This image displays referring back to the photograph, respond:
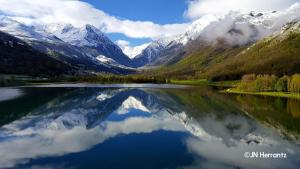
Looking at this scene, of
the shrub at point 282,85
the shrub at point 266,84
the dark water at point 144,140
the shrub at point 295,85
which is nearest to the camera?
the dark water at point 144,140

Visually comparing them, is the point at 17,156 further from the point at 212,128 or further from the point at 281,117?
the point at 281,117

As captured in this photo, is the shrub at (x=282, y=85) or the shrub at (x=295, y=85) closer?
the shrub at (x=295, y=85)

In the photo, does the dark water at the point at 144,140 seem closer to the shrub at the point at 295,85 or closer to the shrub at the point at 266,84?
the shrub at the point at 295,85

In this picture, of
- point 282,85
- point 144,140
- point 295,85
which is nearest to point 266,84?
point 282,85

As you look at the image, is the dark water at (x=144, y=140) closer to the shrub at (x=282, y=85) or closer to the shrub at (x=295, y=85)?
the shrub at (x=295, y=85)

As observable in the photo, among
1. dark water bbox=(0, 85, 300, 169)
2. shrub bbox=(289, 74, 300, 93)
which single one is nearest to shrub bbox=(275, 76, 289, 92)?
shrub bbox=(289, 74, 300, 93)

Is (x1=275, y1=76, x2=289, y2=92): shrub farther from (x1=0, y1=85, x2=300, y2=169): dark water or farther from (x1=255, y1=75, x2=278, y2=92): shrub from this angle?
(x1=0, y1=85, x2=300, y2=169): dark water

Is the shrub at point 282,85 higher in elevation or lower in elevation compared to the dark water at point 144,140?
higher

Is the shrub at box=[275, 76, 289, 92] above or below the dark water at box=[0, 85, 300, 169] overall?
above

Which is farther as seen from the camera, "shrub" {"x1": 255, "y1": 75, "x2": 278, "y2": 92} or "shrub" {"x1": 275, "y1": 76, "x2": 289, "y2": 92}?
"shrub" {"x1": 255, "y1": 75, "x2": 278, "y2": 92}

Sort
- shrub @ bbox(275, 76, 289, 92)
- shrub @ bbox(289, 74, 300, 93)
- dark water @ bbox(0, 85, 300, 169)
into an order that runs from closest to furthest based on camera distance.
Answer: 1. dark water @ bbox(0, 85, 300, 169)
2. shrub @ bbox(289, 74, 300, 93)
3. shrub @ bbox(275, 76, 289, 92)

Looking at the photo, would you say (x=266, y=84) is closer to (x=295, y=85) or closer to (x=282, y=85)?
(x=282, y=85)

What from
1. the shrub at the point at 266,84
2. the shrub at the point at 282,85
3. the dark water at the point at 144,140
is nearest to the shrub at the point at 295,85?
the shrub at the point at 282,85

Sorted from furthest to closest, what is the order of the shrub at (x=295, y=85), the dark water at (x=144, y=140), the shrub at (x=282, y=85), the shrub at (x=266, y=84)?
the shrub at (x=266, y=84) < the shrub at (x=282, y=85) < the shrub at (x=295, y=85) < the dark water at (x=144, y=140)
